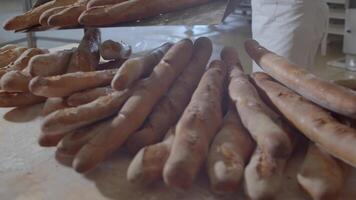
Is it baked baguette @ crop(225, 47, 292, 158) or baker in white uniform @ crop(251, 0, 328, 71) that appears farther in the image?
baker in white uniform @ crop(251, 0, 328, 71)

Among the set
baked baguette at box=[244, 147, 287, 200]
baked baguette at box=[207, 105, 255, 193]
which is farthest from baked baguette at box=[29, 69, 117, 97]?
baked baguette at box=[244, 147, 287, 200]

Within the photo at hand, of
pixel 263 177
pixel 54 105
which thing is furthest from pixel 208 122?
pixel 54 105

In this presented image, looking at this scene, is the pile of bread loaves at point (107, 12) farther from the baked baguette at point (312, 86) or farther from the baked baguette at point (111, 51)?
the baked baguette at point (312, 86)

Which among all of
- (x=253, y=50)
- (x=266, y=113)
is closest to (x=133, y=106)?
(x=266, y=113)

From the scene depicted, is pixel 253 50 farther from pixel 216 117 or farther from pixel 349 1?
pixel 349 1

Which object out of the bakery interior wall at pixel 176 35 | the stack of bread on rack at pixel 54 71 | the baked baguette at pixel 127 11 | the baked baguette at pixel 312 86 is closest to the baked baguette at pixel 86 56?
the stack of bread on rack at pixel 54 71

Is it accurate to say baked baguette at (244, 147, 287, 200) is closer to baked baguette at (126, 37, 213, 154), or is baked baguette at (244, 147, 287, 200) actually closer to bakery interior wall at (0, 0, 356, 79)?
baked baguette at (126, 37, 213, 154)

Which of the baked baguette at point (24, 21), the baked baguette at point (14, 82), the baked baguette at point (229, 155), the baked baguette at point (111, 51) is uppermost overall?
the baked baguette at point (24, 21)
